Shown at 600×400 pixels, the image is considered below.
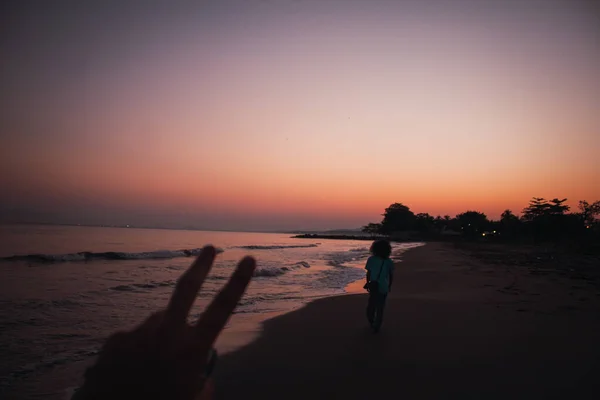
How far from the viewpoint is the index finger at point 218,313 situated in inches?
34.0

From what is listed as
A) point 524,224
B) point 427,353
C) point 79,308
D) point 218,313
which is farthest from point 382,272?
point 524,224

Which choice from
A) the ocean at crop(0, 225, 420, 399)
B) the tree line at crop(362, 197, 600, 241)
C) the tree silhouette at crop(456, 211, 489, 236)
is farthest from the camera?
the tree silhouette at crop(456, 211, 489, 236)

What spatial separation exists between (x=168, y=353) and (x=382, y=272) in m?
6.95

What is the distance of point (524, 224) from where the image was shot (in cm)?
7456

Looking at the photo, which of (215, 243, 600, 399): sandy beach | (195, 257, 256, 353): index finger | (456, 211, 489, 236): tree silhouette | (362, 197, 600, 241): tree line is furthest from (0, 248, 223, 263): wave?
(456, 211, 489, 236): tree silhouette

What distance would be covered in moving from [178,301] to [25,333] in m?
8.41

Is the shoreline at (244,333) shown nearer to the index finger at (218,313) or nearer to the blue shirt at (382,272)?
the blue shirt at (382,272)

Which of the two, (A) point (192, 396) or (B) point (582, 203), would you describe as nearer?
(A) point (192, 396)

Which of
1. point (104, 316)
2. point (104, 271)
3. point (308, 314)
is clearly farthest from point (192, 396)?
point (104, 271)

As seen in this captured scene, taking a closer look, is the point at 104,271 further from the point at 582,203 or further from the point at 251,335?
the point at 582,203

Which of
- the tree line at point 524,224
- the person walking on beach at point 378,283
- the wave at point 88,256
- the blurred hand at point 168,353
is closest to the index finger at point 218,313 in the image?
the blurred hand at point 168,353

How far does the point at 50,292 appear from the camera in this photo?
11508 millimetres

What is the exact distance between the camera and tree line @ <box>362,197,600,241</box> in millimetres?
61406

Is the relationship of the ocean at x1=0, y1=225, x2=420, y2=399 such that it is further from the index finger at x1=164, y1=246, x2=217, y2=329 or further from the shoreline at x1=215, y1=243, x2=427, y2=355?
the index finger at x1=164, y1=246, x2=217, y2=329
